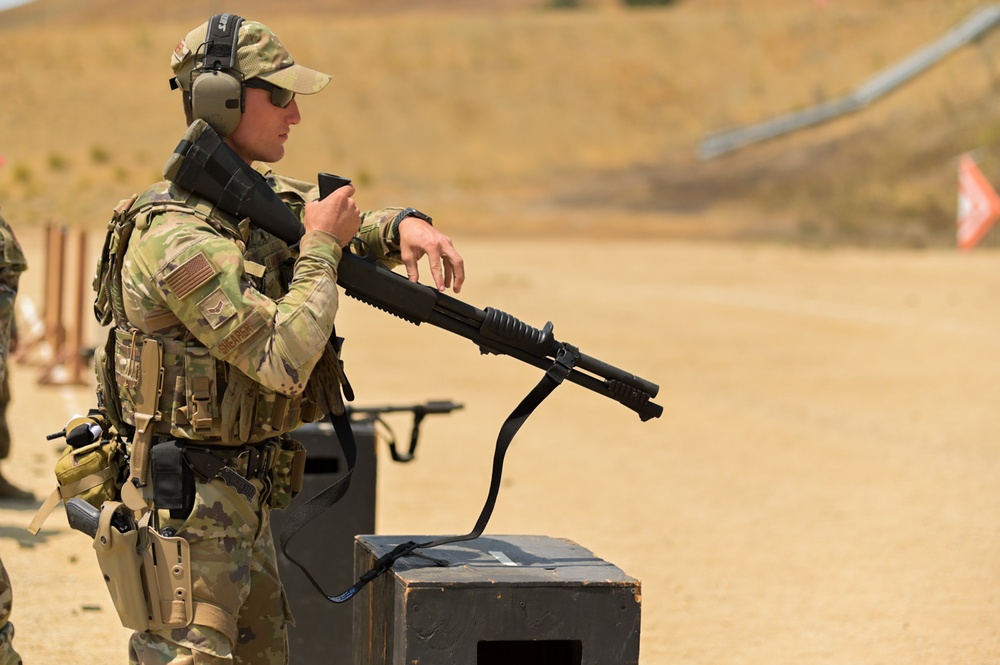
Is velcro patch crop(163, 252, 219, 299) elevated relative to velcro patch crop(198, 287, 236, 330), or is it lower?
elevated

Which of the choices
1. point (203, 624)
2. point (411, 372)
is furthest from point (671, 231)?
point (203, 624)

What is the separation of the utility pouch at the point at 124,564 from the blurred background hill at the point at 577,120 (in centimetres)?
2854

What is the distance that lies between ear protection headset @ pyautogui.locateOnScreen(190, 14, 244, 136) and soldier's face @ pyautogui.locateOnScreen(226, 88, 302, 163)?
1.1 inches

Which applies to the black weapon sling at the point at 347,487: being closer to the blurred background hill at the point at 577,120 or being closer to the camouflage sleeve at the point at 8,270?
the camouflage sleeve at the point at 8,270

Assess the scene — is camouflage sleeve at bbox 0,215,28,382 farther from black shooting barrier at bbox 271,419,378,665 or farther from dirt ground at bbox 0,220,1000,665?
dirt ground at bbox 0,220,1000,665

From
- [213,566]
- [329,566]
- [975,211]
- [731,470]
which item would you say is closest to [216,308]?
[213,566]

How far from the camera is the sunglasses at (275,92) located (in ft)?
11.4

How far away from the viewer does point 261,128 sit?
11.6ft

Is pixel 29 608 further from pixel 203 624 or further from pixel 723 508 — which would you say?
pixel 723 508

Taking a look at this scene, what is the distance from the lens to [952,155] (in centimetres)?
3816

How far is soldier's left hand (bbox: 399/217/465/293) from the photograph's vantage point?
11.6 ft

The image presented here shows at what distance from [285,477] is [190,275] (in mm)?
681

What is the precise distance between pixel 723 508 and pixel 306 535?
4379mm

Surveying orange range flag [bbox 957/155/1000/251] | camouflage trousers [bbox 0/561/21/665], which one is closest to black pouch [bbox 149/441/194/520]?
camouflage trousers [bbox 0/561/21/665]
